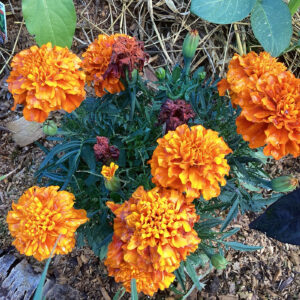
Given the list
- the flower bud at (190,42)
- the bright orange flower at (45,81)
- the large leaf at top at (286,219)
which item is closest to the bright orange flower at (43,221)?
the bright orange flower at (45,81)

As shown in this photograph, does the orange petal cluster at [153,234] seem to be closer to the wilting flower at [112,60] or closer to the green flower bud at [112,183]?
the green flower bud at [112,183]

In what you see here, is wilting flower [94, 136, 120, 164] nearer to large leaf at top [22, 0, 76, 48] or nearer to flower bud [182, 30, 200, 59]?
flower bud [182, 30, 200, 59]

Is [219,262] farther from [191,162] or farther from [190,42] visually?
[190,42]

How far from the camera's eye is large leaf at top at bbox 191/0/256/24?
126cm

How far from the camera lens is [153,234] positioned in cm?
76

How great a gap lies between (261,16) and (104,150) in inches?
41.6

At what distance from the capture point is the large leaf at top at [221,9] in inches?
49.6

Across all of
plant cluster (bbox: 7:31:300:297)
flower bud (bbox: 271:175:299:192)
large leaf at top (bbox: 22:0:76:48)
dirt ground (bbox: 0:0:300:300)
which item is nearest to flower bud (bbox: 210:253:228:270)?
plant cluster (bbox: 7:31:300:297)

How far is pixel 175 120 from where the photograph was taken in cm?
89

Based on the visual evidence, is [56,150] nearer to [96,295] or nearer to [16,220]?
[16,220]

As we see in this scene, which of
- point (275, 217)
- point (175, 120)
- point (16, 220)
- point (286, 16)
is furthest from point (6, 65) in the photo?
point (275, 217)

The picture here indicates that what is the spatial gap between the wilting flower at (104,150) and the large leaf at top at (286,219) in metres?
0.46

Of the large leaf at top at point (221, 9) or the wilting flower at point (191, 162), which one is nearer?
the wilting flower at point (191, 162)

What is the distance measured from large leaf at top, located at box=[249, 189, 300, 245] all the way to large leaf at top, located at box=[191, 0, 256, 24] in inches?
33.2
